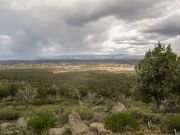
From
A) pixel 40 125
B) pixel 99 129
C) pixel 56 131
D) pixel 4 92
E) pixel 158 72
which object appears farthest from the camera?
pixel 4 92

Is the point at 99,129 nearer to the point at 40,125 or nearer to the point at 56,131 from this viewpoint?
the point at 56,131

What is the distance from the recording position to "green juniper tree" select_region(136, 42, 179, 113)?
39.4 metres

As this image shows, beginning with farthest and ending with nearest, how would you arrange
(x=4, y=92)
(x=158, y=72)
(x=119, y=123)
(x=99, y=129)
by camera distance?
(x=4, y=92) < (x=158, y=72) < (x=99, y=129) < (x=119, y=123)

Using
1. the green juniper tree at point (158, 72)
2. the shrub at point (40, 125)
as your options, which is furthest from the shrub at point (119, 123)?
the green juniper tree at point (158, 72)

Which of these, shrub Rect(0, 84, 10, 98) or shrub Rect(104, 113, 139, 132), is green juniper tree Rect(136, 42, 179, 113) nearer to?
shrub Rect(104, 113, 139, 132)

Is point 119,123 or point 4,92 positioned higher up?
point 119,123

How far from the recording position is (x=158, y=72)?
3981 cm

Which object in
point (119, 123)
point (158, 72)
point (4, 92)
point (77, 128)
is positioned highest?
point (158, 72)

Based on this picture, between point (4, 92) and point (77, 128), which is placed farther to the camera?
point (4, 92)

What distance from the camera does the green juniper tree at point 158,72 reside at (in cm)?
3944

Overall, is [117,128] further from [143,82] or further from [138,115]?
[143,82]

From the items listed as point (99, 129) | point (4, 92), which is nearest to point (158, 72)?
point (99, 129)

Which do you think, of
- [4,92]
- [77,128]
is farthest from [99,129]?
[4,92]

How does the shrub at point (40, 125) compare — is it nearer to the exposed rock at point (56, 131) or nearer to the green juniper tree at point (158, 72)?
the exposed rock at point (56, 131)
